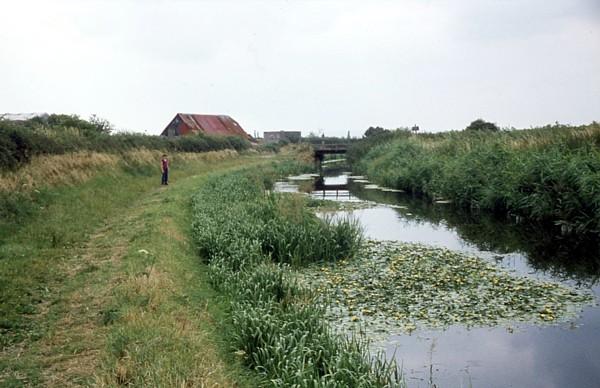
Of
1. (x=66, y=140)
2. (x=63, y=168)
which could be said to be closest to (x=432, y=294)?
(x=63, y=168)

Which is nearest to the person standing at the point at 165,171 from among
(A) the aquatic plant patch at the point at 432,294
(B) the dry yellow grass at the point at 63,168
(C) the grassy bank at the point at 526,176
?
(B) the dry yellow grass at the point at 63,168

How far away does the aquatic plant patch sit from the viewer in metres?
8.56

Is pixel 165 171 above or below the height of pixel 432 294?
above

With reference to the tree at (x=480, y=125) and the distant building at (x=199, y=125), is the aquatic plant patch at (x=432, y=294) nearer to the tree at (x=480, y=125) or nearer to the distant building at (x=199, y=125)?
the tree at (x=480, y=125)

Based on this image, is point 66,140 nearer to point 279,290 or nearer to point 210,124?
point 279,290

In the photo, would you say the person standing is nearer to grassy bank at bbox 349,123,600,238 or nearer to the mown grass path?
the mown grass path

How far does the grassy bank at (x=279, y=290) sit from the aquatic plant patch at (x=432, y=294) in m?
0.79

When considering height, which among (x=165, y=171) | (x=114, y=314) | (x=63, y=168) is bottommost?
(x=114, y=314)

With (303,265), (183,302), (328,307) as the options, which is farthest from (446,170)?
(183,302)

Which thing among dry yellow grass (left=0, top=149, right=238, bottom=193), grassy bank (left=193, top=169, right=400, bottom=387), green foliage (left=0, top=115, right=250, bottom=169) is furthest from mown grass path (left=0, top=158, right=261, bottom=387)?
green foliage (left=0, top=115, right=250, bottom=169)

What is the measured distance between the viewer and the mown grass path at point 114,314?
17.8 feet

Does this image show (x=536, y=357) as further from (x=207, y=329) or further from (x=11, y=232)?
(x=11, y=232)

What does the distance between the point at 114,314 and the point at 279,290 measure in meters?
2.85

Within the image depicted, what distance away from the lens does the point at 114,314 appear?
7.00 m
